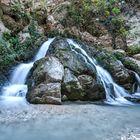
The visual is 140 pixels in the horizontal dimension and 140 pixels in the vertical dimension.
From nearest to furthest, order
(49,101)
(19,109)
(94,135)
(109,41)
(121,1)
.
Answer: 1. (94,135)
2. (19,109)
3. (49,101)
4. (109,41)
5. (121,1)

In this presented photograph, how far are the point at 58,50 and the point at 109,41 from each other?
687 centimetres

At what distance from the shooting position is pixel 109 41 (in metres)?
18.0

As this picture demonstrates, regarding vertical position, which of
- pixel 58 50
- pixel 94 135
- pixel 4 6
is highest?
pixel 4 6

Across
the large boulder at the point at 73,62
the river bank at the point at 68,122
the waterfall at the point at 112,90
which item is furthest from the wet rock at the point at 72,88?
the waterfall at the point at 112,90

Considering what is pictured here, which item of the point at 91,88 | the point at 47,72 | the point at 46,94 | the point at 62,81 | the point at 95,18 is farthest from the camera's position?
the point at 95,18

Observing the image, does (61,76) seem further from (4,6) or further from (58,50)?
(4,6)

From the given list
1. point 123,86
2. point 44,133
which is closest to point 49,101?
point 44,133

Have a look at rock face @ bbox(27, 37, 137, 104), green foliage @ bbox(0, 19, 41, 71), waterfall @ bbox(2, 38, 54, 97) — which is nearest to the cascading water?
waterfall @ bbox(2, 38, 54, 97)

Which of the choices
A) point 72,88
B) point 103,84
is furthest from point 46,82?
point 103,84

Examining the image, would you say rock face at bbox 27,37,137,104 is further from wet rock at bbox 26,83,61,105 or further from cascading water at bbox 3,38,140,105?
cascading water at bbox 3,38,140,105

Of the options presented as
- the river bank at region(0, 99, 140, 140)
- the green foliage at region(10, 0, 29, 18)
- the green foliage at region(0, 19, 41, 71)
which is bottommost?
the river bank at region(0, 99, 140, 140)

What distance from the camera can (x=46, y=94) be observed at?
375 inches

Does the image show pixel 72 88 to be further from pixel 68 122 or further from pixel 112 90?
pixel 68 122

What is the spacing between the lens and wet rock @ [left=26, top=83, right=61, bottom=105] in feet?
30.9
